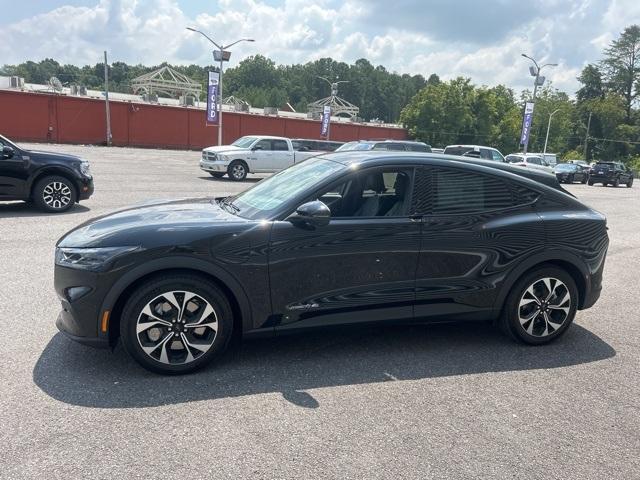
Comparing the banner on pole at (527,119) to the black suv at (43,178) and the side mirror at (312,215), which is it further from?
the side mirror at (312,215)

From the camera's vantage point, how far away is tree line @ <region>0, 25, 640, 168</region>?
201 feet

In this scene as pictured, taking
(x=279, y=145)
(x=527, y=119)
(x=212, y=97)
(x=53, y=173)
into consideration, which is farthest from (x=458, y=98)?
(x=53, y=173)

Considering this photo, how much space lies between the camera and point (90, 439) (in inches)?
117

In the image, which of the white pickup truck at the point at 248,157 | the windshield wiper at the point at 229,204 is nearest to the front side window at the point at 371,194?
the windshield wiper at the point at 229,204

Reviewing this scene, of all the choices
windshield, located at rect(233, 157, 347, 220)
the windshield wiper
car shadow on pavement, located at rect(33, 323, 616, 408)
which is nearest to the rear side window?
windshield, located at rect(233, 157, 347, 220)

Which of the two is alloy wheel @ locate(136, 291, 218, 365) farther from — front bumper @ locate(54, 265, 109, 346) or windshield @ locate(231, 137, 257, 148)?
windshield @ locate(231, 137, 257, 148)

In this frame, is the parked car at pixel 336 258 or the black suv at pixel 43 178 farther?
the black suv at pixel 43 178

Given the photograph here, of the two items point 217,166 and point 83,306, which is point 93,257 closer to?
point 83,306

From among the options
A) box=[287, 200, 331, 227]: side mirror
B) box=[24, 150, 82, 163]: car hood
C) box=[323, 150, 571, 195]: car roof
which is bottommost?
box=[24, 150, 82, 163]: car hood

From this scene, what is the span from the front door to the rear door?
141 mm

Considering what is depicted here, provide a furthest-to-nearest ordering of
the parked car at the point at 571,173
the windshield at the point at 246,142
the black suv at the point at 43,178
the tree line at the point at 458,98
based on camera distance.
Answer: the tree line at the point at 458,98 → the parked car at the point at 571,173 → the windshield at the point at 246,142 → the black suv at the point at 43,178

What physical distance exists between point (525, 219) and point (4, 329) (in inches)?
177

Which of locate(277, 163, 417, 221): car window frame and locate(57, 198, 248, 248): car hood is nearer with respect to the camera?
locate(57, 198, 248, 248): car hood

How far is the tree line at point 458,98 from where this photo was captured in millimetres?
61406
